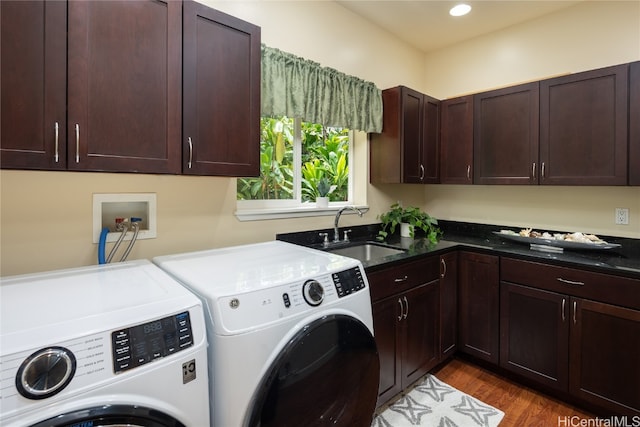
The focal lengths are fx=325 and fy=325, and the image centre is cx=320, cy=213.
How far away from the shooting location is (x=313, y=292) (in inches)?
46.8

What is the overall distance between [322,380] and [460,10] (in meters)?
2.77

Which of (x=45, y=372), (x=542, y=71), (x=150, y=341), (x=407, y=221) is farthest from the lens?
(x=407, y=221)

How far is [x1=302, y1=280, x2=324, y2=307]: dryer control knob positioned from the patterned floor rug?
1.14 metres

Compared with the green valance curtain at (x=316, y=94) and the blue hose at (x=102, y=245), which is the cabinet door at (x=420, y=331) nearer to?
the green valance curtain at (x=316, y=94)

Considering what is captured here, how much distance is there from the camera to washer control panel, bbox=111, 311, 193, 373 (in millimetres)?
779

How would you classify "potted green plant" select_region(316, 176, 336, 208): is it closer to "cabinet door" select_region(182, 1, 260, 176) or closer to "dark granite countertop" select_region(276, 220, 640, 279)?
"dark granite countertop" select_region(276, 220, 640, 279)

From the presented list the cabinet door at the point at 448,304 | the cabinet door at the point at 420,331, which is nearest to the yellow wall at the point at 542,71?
the cabinet door at the point at 448,304

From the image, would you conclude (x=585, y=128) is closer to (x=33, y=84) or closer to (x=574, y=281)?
(x=574, y=281)

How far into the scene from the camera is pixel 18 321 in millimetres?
789

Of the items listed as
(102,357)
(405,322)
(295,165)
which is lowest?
(405,322)

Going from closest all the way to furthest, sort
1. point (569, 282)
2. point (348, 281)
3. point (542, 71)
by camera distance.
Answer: point (348, 281) → point (569, 282) → point (542, 71)

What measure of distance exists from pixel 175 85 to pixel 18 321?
3.19ft

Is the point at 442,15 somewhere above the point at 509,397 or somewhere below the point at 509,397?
above

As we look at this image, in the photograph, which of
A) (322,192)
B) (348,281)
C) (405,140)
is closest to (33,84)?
(348,281)
